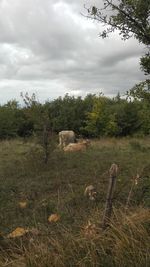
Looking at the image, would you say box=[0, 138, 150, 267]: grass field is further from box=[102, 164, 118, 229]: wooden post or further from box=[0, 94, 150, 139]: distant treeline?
box=[0, 94, 150, 139]: distant treeline

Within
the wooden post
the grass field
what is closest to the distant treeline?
the grass field

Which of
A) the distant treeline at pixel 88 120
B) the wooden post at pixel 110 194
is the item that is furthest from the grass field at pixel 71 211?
the distant treeline at pixel 88 120

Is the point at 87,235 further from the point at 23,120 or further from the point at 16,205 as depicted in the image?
the point at 23,120

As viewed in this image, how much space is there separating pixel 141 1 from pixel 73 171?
603 centimetres

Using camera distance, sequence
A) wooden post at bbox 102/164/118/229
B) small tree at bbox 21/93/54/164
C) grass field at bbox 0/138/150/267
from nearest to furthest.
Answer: grass field at bbox 0/138/150/267, wooden post at bbox 102/164/118/229, small tree at bbox 21/93/54/164

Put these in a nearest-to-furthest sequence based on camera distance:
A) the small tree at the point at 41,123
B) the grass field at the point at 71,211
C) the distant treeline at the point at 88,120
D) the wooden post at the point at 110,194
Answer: the grass field at the point at 71,211 → the wooden post at the point at 110,194 → the small tree at the point at 41,123 → the distant treeline at the point at 88,120

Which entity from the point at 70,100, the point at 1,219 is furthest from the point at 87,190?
the point at 70,100

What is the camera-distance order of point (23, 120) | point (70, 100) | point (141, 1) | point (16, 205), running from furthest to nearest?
point (70, 100) < point (23, 120) < point (16, 205) < point (141, 1)

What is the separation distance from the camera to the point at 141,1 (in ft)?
30.0

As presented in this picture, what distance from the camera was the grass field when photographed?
5871 millimetres

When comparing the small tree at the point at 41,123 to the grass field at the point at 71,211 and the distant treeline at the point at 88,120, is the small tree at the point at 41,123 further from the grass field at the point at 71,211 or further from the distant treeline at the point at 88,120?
the distant treeline at the point at 88,120

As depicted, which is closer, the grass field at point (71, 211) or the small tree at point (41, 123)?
the grass field at point (71, 211)

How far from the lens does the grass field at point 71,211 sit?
5.87 m

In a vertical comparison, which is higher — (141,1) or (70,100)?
(141,1)
